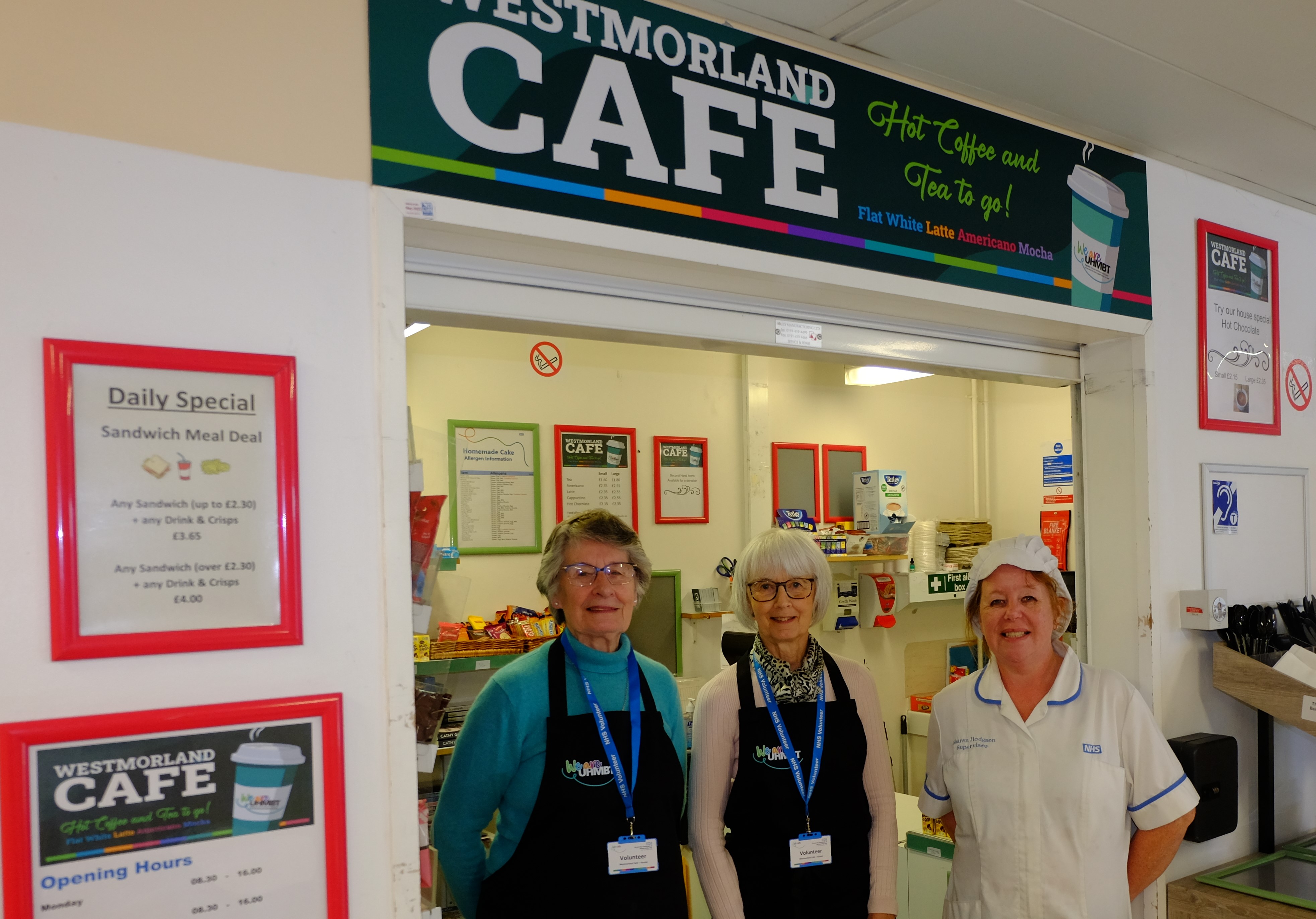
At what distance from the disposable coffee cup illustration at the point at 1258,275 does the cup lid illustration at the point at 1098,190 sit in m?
0.73

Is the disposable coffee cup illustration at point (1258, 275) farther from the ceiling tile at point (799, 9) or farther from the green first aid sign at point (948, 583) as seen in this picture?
the green first aid sign at point (948, 583)

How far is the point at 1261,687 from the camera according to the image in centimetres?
297

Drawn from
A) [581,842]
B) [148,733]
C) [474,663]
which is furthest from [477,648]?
[148,733]

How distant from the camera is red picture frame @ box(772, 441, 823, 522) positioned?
5.45 metres

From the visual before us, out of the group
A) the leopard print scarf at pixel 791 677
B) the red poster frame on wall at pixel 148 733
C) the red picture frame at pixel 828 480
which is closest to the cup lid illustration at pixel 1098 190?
the leopard print scarf at pixel 791 677

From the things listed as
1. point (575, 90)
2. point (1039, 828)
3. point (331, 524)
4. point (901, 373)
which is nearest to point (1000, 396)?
point (901, 373)

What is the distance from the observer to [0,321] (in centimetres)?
139

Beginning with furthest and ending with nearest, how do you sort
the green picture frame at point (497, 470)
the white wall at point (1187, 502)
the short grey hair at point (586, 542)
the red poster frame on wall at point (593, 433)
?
1. the red poster frame on wall at point (593, 433)
2. the green picture frame at point (497, 470)
3. the white wall at point (1187, 502)
4. the short grey hair at point (586, 542)

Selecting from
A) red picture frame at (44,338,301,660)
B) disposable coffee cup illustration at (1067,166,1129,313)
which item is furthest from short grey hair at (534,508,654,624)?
disposable coffee cup illustration at (1067,166,1129,313)

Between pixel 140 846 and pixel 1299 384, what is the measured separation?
Result: 3.76 m

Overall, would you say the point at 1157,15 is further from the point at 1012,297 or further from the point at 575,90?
the point at 575,90

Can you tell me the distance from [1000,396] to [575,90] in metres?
5.13

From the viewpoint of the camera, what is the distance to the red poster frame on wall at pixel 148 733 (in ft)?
4.44

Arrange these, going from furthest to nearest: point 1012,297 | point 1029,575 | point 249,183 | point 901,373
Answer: point 901,373, point 1012,297, point 1029,575, point 249,183
